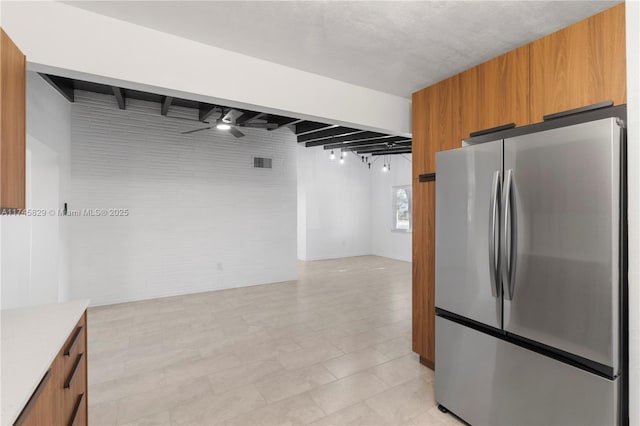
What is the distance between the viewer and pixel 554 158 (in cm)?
172

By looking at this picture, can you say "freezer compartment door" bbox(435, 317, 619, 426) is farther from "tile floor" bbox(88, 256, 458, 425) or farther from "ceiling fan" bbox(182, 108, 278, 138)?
"ceiling fan" bbox(182, 108, 278, 138)

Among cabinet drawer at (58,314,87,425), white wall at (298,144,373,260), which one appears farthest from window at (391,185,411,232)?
cabinet drawer at (58,314,87,425)

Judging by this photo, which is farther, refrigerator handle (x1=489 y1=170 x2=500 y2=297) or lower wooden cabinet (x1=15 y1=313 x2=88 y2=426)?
refrigerator handle (x1=489 y1=170 x2=500 y2=297)

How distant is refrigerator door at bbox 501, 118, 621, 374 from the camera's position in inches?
59.9

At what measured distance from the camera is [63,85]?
418 centimetres

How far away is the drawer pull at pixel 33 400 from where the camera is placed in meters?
1.00

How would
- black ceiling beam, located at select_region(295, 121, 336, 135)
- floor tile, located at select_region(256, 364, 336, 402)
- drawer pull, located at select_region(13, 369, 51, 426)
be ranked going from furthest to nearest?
black ceiling beam, located at select_region(295, 121, 336, 135)
floor tile, located at select_region(256, 364, 336, 402)
drawer pull, located at select_region(13, 369, 51, 426)

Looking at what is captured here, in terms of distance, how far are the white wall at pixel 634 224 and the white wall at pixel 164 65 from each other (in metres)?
2.04

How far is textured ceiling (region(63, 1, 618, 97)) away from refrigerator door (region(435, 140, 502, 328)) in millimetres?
825

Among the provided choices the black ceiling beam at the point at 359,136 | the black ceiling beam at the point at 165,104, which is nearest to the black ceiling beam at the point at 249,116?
the black ceiling beam at the point at 165,104

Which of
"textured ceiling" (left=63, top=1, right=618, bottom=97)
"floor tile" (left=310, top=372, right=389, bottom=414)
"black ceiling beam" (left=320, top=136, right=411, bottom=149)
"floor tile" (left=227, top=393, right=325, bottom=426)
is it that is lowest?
"floor tile" (left=227, top=393, right=325, bottom=426)

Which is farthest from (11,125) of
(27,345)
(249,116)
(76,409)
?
(249,116)

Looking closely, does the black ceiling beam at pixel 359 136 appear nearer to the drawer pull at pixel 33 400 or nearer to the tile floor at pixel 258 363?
the tile floor at pixel 258 363

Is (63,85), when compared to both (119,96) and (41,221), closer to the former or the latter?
(119,96)
